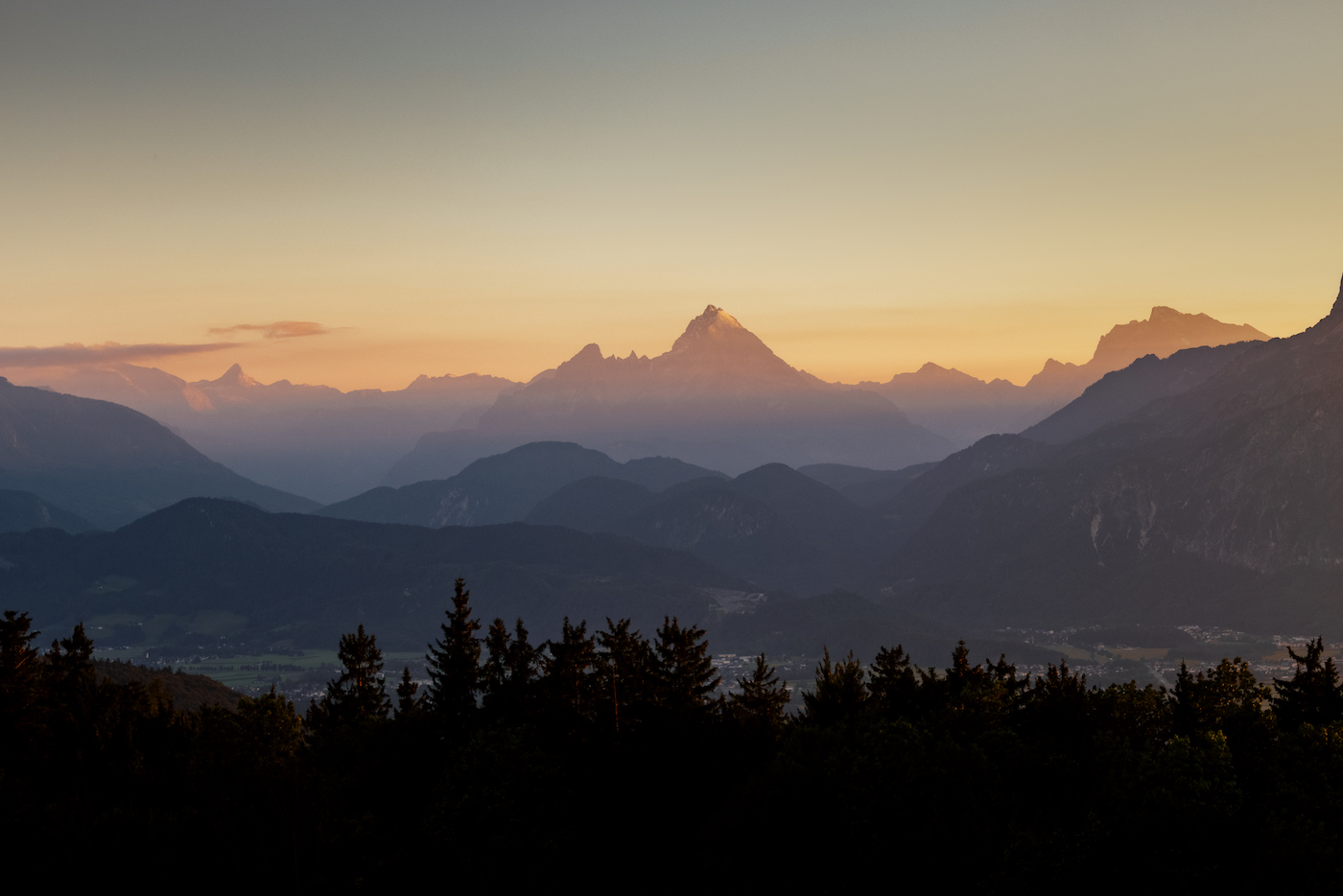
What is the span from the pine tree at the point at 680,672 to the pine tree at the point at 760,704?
4.24 metres

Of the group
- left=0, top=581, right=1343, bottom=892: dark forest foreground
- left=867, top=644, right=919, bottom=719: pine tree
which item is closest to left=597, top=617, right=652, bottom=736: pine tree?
left=0, top=581, right=1343, bottom=892: dark forest foreground

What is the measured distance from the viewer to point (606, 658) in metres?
112

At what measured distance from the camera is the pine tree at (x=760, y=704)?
4257 inches

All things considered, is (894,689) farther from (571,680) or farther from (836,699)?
(571,680)

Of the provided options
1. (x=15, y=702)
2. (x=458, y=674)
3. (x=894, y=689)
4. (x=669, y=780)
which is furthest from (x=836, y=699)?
(x=15, y=702)

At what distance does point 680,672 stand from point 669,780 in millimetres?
11137

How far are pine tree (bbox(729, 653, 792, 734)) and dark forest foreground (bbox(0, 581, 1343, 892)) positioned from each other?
1.34 ft

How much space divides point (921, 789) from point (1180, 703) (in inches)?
1267

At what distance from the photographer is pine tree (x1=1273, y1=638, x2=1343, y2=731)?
9644cm

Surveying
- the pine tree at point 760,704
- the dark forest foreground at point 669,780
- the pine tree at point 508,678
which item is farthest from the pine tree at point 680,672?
the pine tree at point 508,678

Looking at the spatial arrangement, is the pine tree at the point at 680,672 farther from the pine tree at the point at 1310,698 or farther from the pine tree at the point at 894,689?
the pine tree at the point at 1310,698

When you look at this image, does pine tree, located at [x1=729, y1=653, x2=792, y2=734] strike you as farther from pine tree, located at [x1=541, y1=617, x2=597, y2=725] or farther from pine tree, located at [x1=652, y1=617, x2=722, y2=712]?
pine tree, located at [x1=541, y1=617, x2=597, y2=725]

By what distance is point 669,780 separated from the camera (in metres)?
100

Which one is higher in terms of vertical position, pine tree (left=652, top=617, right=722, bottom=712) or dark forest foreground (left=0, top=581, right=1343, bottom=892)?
pine tree (left=652, top=617, right=722, bottom=712)
